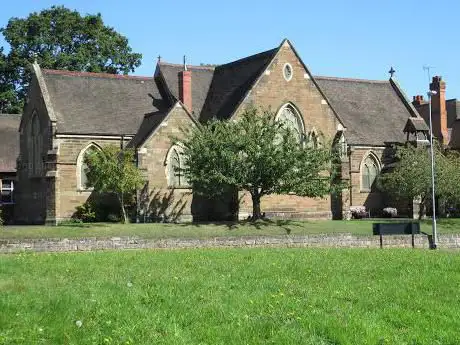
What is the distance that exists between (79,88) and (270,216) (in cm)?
1503

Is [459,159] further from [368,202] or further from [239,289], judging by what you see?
[239,289]

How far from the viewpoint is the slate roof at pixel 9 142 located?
53319 millimetres

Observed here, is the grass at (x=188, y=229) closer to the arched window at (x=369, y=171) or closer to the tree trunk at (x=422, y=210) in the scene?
the tree trunk at (x=422, y=210)

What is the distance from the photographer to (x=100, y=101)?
44969mm

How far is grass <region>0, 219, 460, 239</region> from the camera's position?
102 feet

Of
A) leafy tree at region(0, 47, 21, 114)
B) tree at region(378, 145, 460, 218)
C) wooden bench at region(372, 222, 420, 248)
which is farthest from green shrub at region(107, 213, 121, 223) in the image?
leafy tree at region(0, 47, 21, 114)

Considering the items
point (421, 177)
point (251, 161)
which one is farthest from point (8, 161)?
point (421, 177)

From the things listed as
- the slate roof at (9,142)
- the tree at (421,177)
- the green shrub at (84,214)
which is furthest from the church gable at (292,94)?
the slate roof at (9,142)

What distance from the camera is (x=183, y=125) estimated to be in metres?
40.8

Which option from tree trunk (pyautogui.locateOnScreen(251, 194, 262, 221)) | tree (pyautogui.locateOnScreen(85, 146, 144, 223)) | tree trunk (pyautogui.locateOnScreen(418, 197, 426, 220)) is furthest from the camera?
tree trunk (pyautogui.locateOnScreen(418, 197, 426, 220))

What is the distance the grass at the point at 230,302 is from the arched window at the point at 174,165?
22.0 metres

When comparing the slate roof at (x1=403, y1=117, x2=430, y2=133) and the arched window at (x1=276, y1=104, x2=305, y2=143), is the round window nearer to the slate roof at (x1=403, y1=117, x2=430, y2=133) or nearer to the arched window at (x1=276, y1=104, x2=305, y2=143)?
the arched window at (x1=276, y1=104, x2=305, y2=143)

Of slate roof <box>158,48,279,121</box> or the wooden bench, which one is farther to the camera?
slate roof <box>158,48,279,121</box>

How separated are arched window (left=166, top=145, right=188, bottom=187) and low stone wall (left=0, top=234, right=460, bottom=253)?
11927 mm
